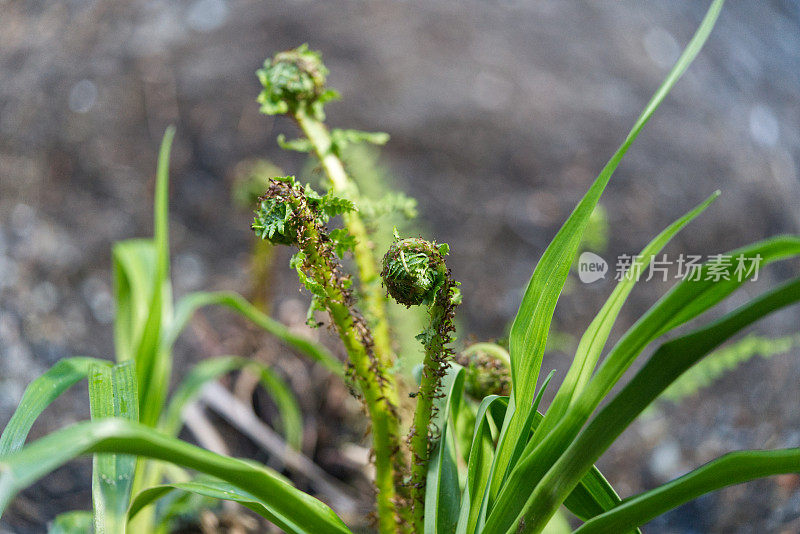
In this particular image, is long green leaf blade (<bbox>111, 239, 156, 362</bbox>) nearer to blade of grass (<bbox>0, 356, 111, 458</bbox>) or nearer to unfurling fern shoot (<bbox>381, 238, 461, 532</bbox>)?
blade of grass (<bbox>0, 356, 111, 458</bbox>)

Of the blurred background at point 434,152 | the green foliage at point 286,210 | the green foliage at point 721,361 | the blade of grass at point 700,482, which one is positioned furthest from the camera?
the blurred background at point 434,152

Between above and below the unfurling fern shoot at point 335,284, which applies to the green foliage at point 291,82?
above

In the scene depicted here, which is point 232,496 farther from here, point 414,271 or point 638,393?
point 638,393

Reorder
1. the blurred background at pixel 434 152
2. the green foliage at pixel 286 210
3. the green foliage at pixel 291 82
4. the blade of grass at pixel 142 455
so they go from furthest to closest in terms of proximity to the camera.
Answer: the blurred background at pixel 434 152 → the green foliage at pixel 291 82 → the green foliage at pixel 286 210 → the blade of grass at pixel 142 455

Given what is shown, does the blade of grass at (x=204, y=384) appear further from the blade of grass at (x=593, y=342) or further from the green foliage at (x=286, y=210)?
the blade of grass at (x=593, y=342)

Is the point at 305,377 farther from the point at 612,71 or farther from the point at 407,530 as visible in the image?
the point at 612,71

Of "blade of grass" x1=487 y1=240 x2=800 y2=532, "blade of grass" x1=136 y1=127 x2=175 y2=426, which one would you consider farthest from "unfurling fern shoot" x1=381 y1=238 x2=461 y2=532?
"blade of grass" x1=136 y1=127 x2=175 y2=426

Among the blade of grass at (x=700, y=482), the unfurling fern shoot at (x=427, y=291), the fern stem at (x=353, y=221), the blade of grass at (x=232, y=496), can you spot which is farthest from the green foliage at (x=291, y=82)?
the blade of grass at (x=700, y=482)
